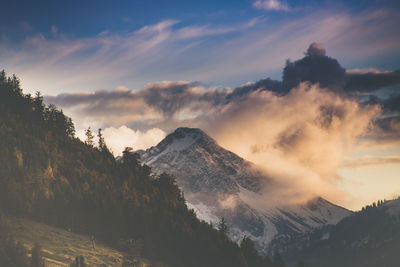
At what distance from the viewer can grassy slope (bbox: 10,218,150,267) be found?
10144cm

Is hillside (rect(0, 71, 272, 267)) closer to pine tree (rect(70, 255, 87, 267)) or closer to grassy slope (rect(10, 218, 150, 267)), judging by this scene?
grassy slope (rect(10, 218, 150, 267))

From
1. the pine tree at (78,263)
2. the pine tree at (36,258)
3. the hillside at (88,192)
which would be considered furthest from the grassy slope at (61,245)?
the hillside at (88,192)

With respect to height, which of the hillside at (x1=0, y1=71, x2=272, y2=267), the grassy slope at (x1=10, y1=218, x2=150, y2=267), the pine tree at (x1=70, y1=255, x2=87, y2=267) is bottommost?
the pine tree at (x1=70, y1=255, x2=87, y2=267)

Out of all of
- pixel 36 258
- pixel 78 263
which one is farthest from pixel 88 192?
pixel 36 258

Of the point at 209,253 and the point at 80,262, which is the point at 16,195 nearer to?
the point at 80,262

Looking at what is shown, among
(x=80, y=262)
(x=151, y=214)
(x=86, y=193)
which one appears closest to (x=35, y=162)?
(x=86, y=193)

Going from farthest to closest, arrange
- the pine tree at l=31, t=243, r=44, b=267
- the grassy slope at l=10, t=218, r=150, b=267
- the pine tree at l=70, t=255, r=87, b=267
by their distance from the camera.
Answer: the grassy slope at l=10, t=218, r=150, b=267 → the pine tree at l=70, t=255, r=87, b=267 → the pine tree at l=31, t=243, r=44, b=267

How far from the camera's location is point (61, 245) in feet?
360

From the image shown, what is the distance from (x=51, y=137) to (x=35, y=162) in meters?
23.5

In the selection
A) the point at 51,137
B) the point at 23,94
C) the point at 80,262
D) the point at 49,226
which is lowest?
the point at 80,262

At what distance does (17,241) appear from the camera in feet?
326

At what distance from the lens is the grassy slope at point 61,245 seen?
10144 centimetres

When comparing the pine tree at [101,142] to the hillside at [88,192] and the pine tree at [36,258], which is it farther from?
the pine tree at [36,258]

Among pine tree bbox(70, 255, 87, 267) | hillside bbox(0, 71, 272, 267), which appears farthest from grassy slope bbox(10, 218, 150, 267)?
hillside bbox(0, 71, 272, 267)
